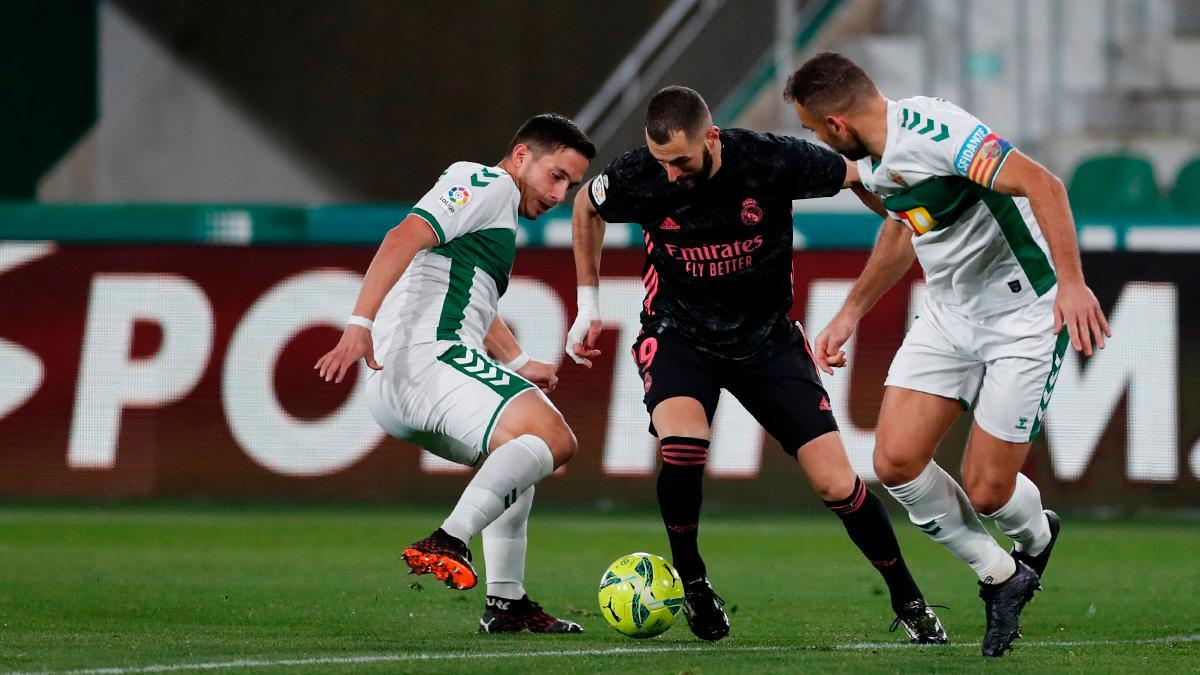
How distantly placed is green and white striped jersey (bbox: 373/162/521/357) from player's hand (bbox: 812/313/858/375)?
1206 millimetres

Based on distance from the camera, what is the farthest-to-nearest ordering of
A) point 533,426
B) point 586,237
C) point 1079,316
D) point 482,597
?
point 482,597, point 586,237, point 533,426, point 1079,316

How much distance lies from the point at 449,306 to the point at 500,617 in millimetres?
1135

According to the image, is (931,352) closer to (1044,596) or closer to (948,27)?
(1044,596)

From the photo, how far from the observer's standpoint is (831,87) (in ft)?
17.1

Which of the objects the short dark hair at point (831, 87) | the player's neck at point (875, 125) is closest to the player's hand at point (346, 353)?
the short dark hair at point (831, 87)

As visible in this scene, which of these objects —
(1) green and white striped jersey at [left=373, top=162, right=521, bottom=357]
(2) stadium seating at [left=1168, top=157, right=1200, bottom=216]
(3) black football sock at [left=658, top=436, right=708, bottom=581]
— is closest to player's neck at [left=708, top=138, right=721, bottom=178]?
(1) green and white striped jersey at [left=373, top=162, right=521, bottom=357]

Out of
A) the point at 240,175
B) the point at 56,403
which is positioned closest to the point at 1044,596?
the point at 56,403

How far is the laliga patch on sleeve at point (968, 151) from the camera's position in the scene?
16.4 ft

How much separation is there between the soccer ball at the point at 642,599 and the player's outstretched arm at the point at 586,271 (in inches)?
33.3

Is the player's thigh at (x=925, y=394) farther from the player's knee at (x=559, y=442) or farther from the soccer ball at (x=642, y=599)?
the player's knee at (x=559, y=442)

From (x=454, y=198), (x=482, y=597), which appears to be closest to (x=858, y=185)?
(x=454, y=198)

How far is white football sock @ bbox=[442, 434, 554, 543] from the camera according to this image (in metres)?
5.19

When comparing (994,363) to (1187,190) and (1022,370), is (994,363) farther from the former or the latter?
(1187,190)

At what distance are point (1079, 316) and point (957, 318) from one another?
95 centimetres
